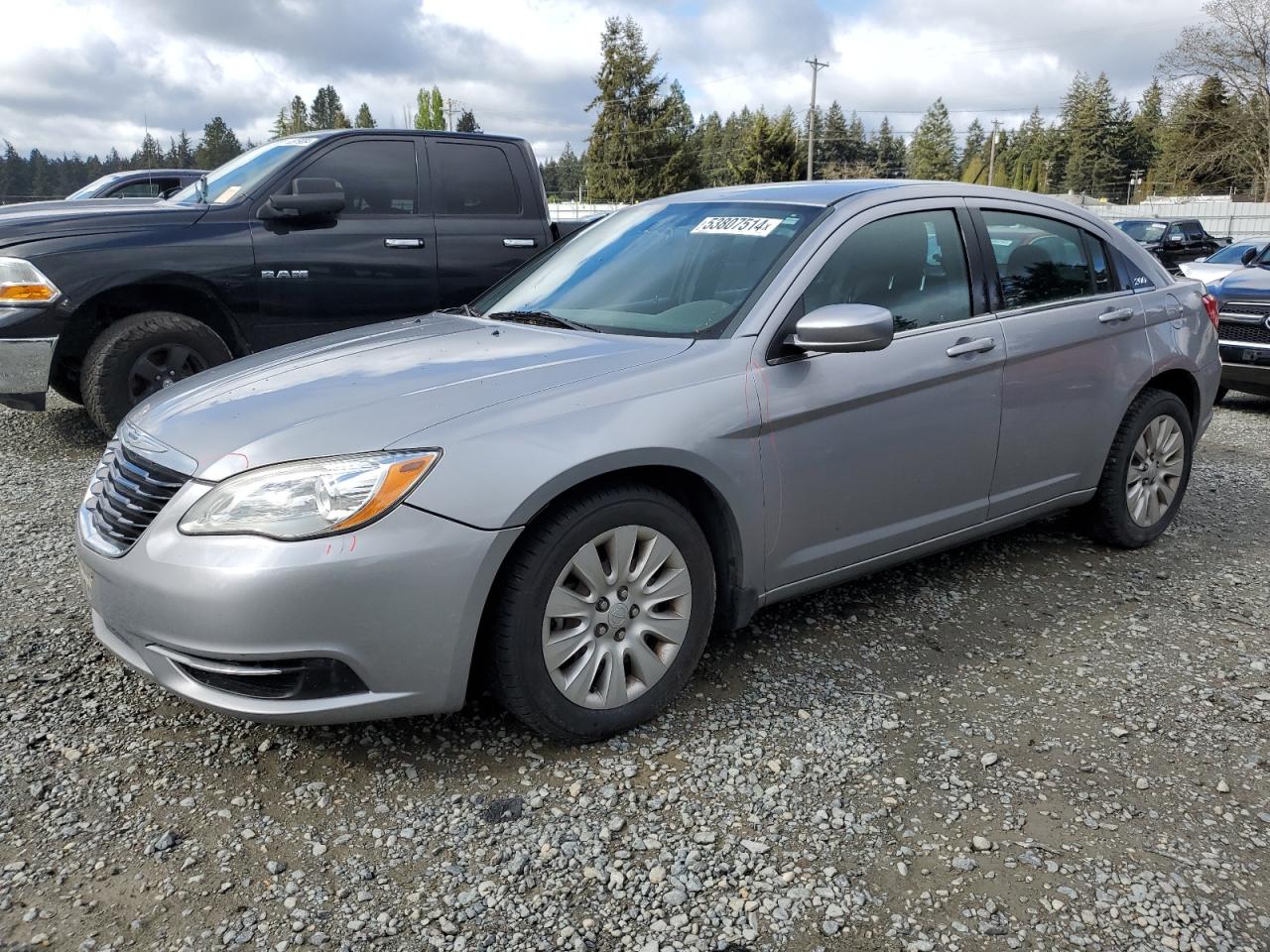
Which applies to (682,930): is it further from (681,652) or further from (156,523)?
(156,523)

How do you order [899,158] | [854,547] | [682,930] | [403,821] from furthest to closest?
1. [899,158]
2. [854,547]
3. [403,821]
4. [682,930]

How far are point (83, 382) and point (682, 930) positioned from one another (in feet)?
16.8

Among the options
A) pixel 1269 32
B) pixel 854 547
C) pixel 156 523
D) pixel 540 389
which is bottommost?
pixel 854 547

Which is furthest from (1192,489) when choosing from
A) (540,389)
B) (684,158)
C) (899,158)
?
(899,158)

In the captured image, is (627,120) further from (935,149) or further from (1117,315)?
(1117,315)

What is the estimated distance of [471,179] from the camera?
699 centimetres

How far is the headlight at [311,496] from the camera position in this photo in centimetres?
246

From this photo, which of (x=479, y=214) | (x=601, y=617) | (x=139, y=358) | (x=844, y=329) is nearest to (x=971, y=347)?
(x=844, y=329)

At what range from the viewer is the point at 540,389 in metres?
2.80

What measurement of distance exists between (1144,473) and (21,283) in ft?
19.0

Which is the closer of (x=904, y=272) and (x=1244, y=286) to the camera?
(x=904, y=272)

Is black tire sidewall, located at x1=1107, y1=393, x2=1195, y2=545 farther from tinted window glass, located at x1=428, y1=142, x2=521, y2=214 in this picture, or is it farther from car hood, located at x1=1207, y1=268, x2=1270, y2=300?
car hood, located at x1=1207, y1=268, x2=1270, y2=300

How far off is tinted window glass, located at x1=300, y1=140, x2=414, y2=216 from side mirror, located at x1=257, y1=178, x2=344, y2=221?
0.27m

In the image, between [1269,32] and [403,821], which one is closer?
[403,821]
